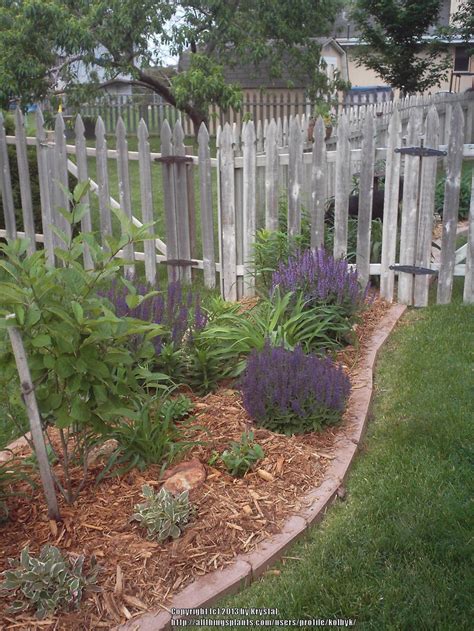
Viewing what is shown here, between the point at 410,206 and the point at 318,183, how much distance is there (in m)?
0.79

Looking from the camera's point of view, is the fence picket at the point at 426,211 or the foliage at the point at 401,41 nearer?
the fence picket at the point at 426,211

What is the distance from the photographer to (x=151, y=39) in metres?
13.7

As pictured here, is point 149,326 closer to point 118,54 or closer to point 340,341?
point 340,341

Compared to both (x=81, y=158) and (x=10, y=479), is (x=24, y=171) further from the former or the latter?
(x=10, y=479)

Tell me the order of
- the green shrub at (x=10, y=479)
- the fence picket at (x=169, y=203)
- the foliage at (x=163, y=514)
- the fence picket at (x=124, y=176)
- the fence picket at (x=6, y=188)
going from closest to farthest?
the foliage at (x=163, y=514)
the green shrub at (x=10, y=479)
the fence picket at (x=169, y=203)
the fence picket at (x=124, y=176)
the fence picket at (x=6, y=188)

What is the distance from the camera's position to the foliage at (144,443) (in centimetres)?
345

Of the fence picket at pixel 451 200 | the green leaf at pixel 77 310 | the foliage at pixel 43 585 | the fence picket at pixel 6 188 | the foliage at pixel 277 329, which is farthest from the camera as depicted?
the fence picket at pixel 6 188

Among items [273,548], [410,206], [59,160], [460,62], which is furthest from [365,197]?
[460,62]

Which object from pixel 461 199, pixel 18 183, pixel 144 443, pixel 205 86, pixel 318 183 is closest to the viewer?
pixel 144 443

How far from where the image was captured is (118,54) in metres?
13.6

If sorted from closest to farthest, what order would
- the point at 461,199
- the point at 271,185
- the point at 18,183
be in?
the point at 271,185, the point at 18,183, the point at 461,199

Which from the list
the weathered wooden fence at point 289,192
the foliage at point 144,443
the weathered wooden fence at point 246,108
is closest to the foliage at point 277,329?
the foliage at point 144,443

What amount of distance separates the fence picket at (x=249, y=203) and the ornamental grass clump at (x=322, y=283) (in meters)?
1.20

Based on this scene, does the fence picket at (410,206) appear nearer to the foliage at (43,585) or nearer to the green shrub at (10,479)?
the green shrub at (10,479)
